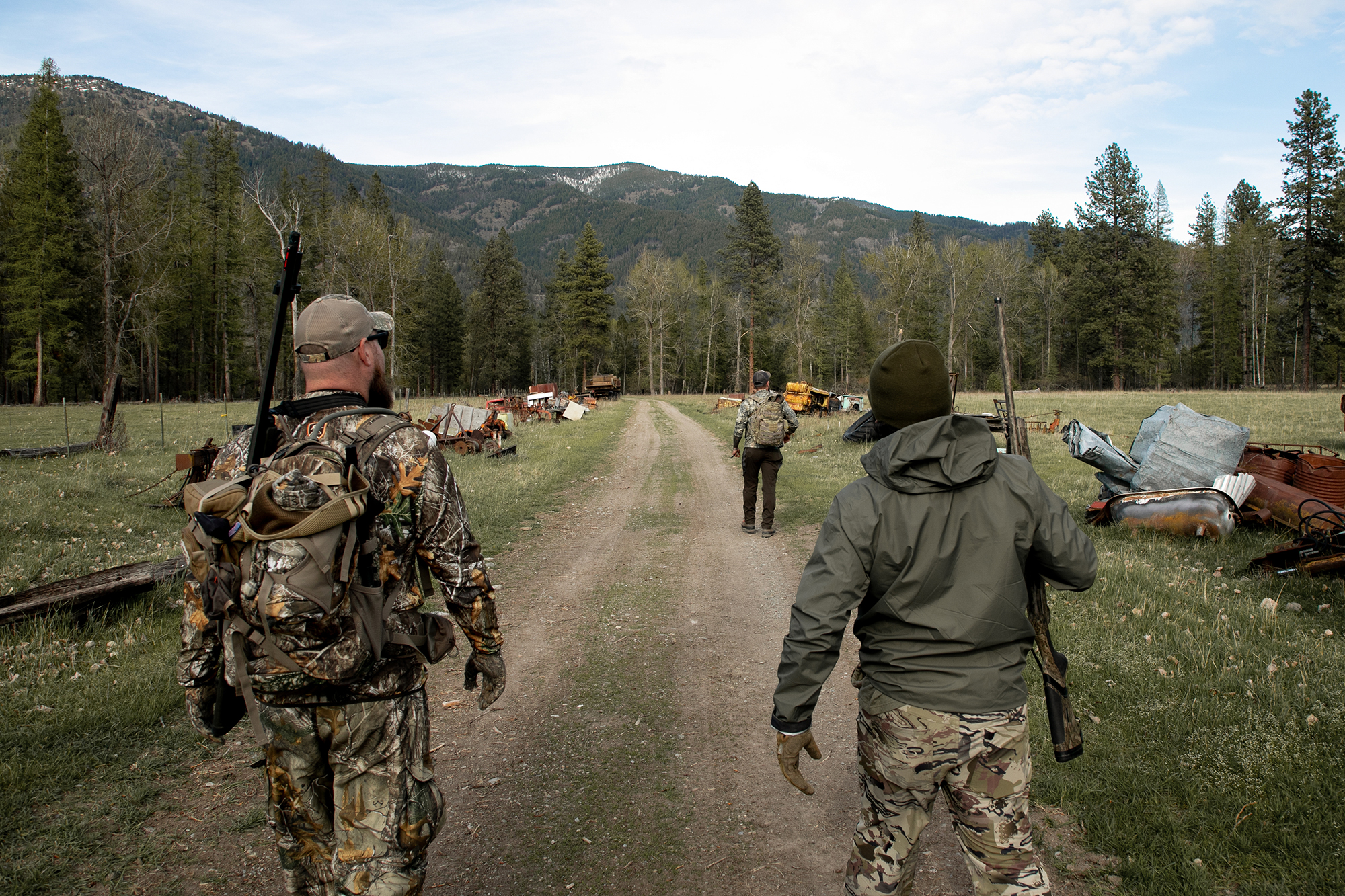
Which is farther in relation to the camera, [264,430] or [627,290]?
[627,290]

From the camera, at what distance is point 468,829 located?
335 cm

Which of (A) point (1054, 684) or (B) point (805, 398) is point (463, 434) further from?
(B) point (805, 398)

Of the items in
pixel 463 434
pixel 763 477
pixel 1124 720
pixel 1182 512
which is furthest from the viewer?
pixel 463 434

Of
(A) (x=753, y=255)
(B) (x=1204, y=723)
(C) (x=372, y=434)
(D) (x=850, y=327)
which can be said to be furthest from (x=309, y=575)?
(D) (x=850, y=327)

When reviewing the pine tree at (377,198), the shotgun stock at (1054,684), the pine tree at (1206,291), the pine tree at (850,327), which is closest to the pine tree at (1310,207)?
the pine tree at (1206,291)

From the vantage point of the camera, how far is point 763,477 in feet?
31.3

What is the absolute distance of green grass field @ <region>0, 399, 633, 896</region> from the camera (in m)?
3.16

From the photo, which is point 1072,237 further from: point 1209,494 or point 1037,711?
point 1037,711

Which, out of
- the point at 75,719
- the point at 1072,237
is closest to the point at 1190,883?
the point at 75,719

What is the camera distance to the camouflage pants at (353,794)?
81.3 inches

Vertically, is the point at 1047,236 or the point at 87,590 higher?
the point at 1047,236

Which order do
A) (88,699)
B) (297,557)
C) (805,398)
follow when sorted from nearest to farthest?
1. (297,557)
2. (88,699)
3. (805,398)

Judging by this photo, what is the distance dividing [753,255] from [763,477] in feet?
162

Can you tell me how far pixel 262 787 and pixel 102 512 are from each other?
788cm
